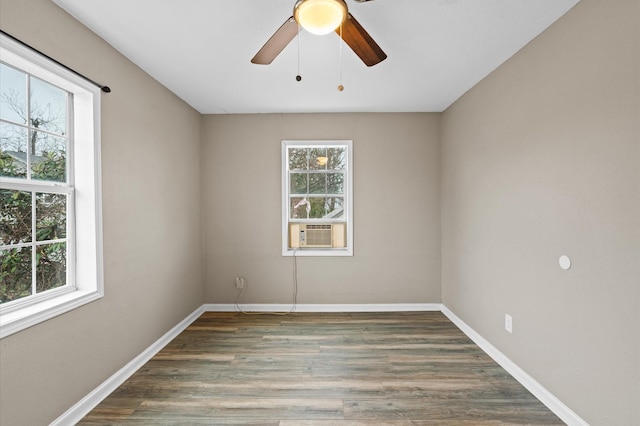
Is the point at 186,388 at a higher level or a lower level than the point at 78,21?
lower

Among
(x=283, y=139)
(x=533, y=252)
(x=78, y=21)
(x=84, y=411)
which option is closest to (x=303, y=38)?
(x=78, y=21)

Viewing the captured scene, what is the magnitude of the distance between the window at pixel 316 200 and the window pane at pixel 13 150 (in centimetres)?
246

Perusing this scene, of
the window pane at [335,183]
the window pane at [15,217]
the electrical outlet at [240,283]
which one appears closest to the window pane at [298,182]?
the window pane at [335,183]

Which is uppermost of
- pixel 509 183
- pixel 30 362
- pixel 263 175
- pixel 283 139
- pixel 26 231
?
pixel 283 139

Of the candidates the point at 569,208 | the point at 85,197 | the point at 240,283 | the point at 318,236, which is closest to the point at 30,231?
the point at 85,197

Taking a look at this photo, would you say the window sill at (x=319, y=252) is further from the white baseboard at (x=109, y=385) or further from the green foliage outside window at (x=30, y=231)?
the green foliage outside window at (x=30, y=231)

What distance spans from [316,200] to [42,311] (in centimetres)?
278

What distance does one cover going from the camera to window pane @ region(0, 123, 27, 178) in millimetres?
1604

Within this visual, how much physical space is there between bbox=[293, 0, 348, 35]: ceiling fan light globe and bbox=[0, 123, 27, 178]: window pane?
166cm

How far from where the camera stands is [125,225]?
2.38 m

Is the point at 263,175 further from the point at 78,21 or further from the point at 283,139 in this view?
the point at 78,21

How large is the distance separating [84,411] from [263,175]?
268 cm

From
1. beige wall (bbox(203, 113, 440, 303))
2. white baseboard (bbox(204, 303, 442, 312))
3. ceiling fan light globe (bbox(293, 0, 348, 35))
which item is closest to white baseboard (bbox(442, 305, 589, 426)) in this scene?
white baseboard (bbox(204, 303, 442, 312))

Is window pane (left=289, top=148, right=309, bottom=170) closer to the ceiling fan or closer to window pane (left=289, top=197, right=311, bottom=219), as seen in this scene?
window pane (left=289, top=197, right=311, bottom=219)
